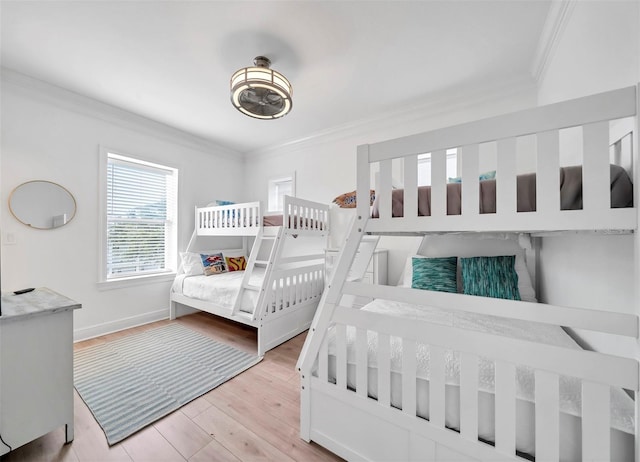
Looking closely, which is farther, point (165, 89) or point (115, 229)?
point (115, 229)

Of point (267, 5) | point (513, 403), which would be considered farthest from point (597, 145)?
point (267, 5)

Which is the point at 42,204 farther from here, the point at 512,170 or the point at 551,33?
the point at 551,33

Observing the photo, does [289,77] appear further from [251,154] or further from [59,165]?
[59,165]

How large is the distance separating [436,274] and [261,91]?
2009mm

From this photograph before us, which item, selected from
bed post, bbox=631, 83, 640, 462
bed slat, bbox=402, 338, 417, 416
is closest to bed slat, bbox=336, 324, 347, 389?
bed slat, bbox=402, 338, 417, 416

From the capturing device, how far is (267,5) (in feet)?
5.13

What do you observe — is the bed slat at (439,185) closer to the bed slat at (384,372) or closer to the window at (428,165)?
the bed slat at (384,372)

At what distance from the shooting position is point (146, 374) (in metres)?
1.97

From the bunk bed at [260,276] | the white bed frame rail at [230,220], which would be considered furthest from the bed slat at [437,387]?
the white bed frame rail at [230,220]

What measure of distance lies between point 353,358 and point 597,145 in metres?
1.22

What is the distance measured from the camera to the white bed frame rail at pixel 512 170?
753 mm

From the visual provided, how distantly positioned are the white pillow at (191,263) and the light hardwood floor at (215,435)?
169 centimetres

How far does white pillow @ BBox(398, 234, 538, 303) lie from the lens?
76.1 inches

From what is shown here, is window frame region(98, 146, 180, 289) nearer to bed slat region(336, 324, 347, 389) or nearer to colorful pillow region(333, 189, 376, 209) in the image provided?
colorful pillow region(333, 189, 376, 209)
